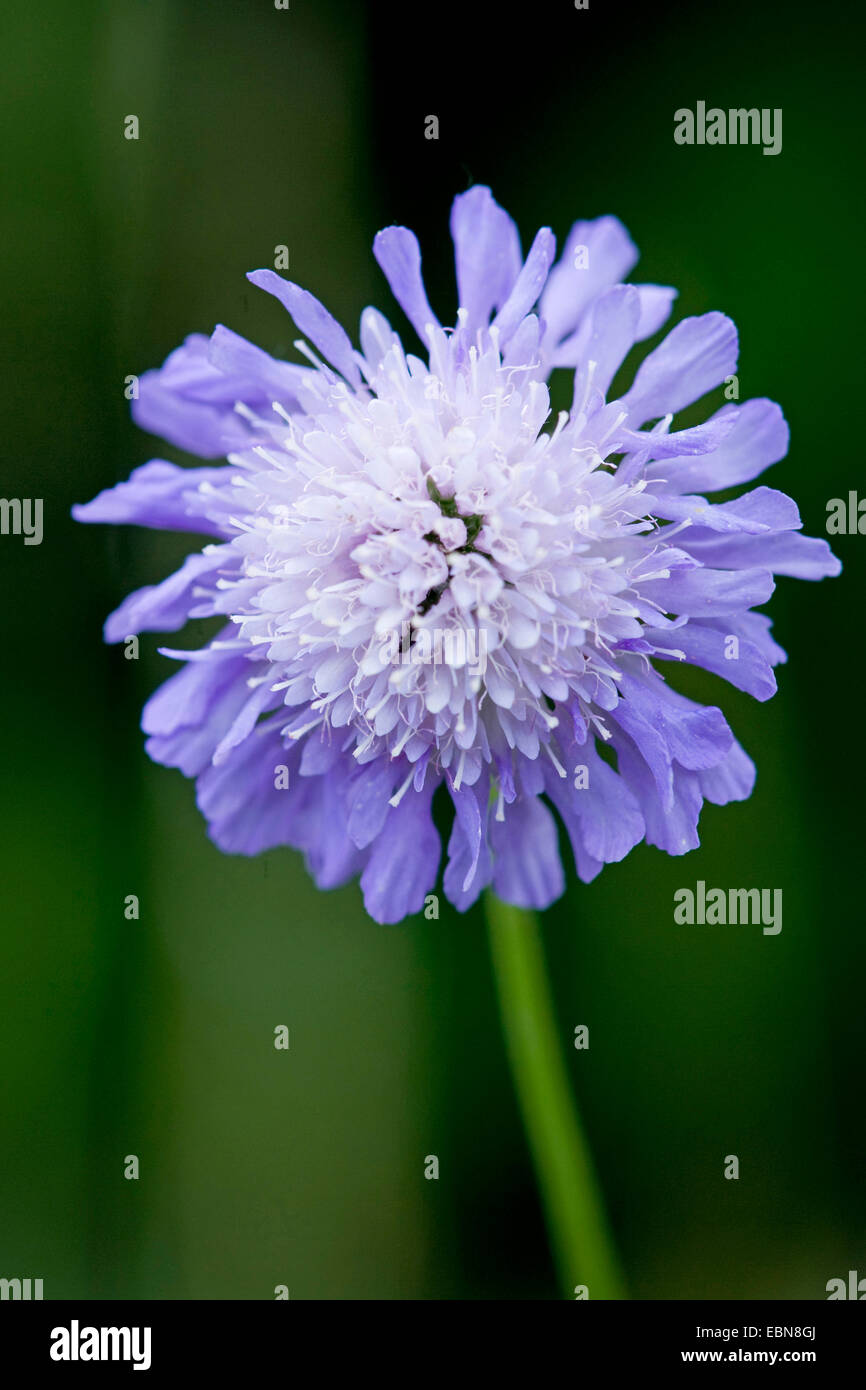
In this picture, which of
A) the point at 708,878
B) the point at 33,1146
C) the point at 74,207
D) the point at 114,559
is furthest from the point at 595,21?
the point at 33,1146

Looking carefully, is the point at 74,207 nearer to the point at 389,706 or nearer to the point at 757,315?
the point at 757,315

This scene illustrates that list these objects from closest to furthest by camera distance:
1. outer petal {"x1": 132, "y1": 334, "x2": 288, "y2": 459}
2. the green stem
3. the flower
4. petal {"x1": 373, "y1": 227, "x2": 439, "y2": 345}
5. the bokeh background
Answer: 1. the flower
2. petal {"x1": 373, "y1": 227, "x2": 439, "y2": 345}
3. outer petal {"x1": 132, "y1": 334, "x2": 288, "y2": 459}
4. the green stem
5. the bokeh background

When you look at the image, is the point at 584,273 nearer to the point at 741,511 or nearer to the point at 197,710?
the point at 741,511

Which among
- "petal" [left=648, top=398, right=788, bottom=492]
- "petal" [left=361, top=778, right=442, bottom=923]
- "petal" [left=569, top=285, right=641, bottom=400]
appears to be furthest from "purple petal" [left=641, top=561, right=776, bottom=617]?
"petal" [left=361, top=778, right=442, bottom=923]

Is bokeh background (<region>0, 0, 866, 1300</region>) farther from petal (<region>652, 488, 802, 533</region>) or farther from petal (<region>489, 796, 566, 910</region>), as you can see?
petal (<region>652, 488, 802, 533</region>)

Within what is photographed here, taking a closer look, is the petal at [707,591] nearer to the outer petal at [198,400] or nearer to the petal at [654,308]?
the petal at [654,308]

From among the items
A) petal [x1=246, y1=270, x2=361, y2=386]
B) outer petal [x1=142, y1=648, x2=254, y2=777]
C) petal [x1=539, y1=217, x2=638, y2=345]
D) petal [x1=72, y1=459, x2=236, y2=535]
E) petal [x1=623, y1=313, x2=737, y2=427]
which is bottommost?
outer petal [x1=142, y1=648, x2=254, y2=777]

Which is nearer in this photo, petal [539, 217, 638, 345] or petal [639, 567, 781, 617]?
petal [639, 567, 781, 617]
